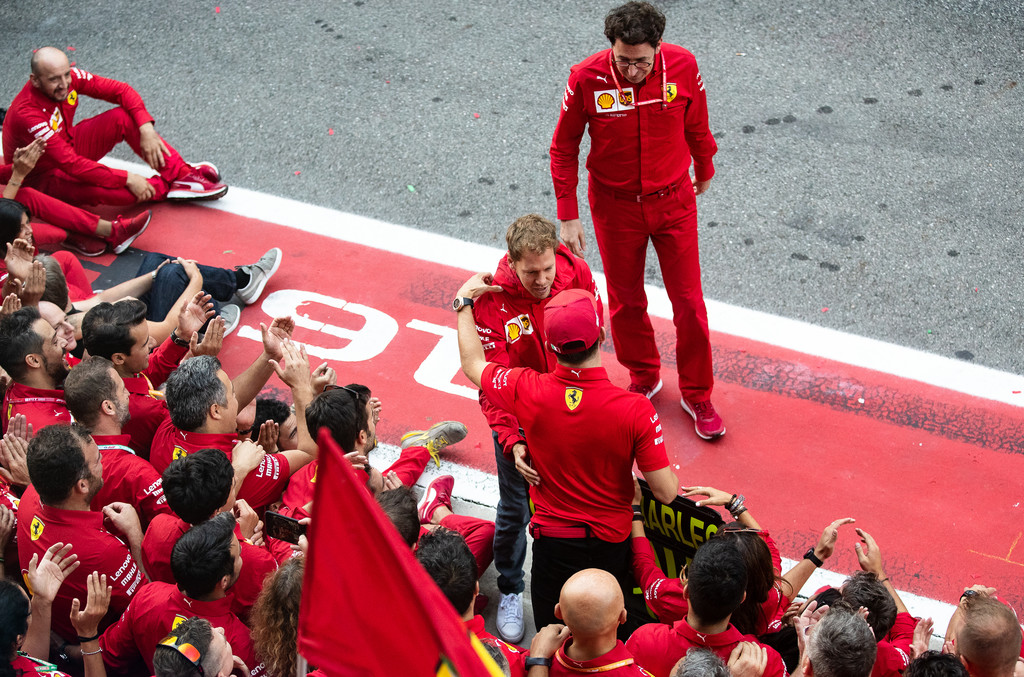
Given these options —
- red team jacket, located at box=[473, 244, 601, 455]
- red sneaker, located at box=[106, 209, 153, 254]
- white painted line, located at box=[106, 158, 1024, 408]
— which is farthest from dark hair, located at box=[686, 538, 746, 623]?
red sneaker, located at box=[106, 209, 153, 254]

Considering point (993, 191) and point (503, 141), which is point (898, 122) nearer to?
point (993, 191)

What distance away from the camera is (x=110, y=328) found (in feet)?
17.4

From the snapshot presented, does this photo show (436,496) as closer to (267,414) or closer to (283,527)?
(267,414)

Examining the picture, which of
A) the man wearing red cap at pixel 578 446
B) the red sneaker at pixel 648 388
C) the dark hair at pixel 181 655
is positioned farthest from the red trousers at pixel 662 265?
the dark hair at pixel 181 655

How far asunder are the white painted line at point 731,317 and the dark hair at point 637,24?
2.38 meters

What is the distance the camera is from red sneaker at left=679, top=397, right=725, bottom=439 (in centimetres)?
595

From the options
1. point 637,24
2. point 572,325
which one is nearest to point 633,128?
point 637,24

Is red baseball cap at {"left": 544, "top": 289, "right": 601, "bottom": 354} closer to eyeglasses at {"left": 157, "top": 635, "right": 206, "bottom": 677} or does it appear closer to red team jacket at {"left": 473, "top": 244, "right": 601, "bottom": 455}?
red team jacket at {"left": 473, "top": 244, "right": 601, "bottom": 455}

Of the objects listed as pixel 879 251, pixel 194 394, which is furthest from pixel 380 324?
pixel 879 251

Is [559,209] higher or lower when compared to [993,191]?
higher

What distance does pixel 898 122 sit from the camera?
8.18 meters

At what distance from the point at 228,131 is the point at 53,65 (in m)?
1.71

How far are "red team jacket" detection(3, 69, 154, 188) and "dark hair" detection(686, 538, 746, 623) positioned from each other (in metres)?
6.13

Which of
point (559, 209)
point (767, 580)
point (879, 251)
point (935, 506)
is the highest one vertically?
point (559, 209)
